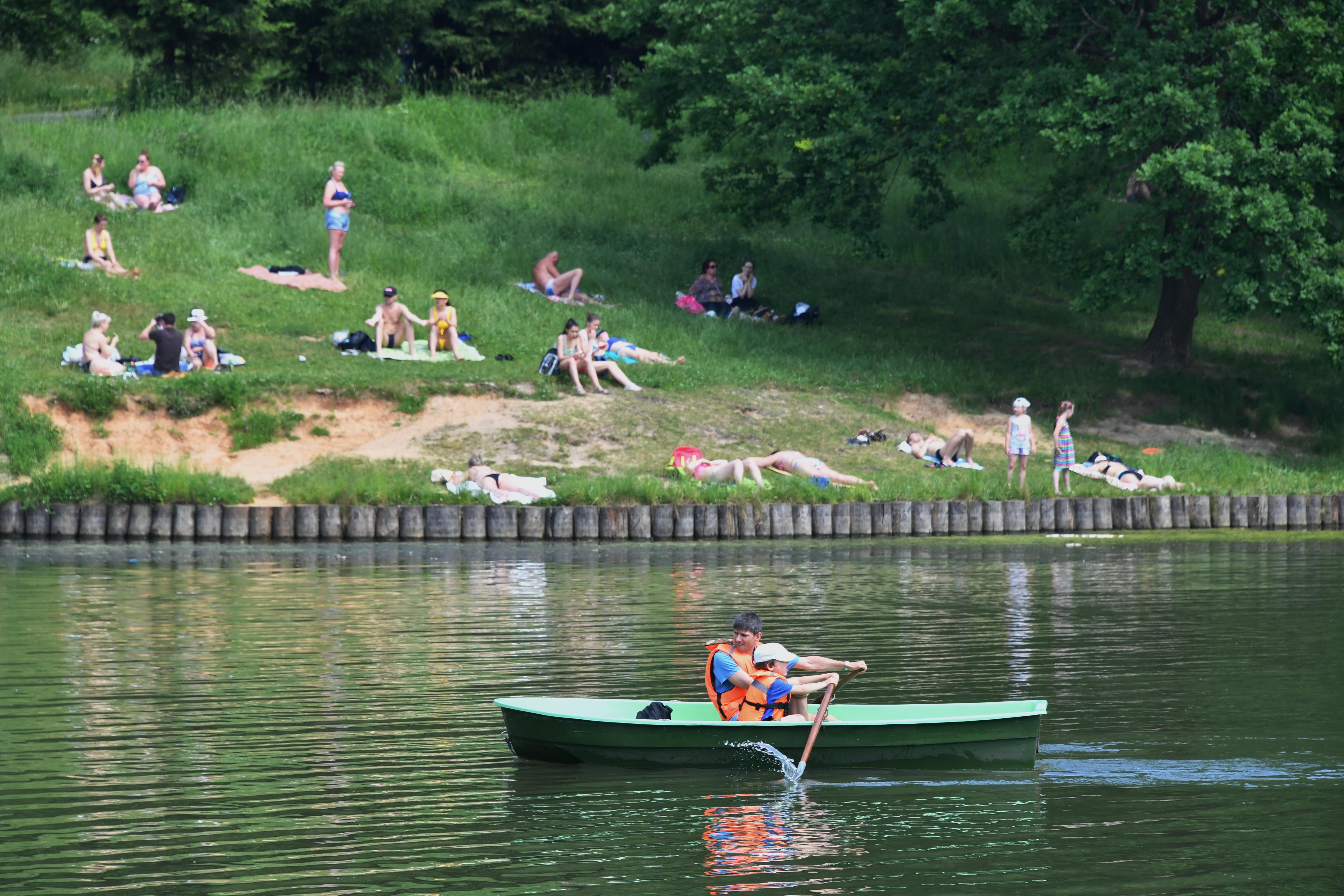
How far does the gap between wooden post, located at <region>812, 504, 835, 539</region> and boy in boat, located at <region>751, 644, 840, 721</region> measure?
1314cm

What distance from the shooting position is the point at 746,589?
1939cm

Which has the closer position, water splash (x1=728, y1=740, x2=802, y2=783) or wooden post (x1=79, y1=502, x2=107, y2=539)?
water splash (x1=728, y1=740, x2=802, y2=783)

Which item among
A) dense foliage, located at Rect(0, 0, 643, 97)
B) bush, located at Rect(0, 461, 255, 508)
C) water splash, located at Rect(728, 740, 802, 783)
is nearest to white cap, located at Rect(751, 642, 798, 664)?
water splash, located at Rect(728, 740, 802, 783)

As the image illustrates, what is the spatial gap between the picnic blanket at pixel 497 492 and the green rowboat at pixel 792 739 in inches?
516

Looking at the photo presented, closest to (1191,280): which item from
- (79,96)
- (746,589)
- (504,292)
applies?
(504,292)

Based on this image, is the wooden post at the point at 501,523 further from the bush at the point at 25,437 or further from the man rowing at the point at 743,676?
the man rowing at the point at 743,676

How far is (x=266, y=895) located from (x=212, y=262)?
88.7 ft

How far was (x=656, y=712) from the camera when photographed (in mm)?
11227

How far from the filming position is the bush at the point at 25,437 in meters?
24.5

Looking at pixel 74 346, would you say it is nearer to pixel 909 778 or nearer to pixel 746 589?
pixel 746 589

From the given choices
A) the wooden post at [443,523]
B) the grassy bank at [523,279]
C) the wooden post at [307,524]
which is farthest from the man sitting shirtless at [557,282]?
the wooden post at [307,524]

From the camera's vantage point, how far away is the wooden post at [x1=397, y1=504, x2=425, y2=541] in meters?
23.8

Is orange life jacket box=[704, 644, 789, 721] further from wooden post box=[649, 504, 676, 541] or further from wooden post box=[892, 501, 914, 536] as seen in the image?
wooden post box=[892, 501, 914, 536]

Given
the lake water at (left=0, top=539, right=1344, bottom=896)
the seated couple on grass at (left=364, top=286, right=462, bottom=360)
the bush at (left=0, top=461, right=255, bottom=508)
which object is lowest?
the lake water at (left=0, top=539, right=1344, bottom=896)
